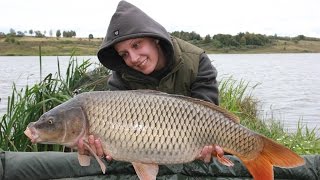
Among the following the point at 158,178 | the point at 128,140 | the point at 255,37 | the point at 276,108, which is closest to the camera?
the point at 128,140

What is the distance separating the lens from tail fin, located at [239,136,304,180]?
1.85 meters

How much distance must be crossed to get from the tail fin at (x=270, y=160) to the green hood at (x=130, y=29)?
2.37ft

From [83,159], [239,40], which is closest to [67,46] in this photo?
[239,40]

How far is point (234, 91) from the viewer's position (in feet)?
16.6

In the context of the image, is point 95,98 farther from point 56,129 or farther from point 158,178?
point 158,178

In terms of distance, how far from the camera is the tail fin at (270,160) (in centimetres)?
185

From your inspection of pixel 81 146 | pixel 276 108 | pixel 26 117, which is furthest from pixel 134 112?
pixel 276 108

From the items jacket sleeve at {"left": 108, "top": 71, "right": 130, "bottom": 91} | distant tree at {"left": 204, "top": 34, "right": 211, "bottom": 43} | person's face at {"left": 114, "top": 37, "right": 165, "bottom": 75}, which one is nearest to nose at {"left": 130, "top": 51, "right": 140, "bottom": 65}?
person's face at {"left": 114, "top": 37, "right": 165, "bottom": 75}

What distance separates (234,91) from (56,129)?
11.3 ft

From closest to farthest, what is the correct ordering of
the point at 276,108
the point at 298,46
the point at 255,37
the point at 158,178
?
the point at 158,178 < the point at 276,108 < the point at 255,37 < the point at 298,46

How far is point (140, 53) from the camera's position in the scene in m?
2.23

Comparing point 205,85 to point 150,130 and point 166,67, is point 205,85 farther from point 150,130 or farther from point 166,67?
point 150,130

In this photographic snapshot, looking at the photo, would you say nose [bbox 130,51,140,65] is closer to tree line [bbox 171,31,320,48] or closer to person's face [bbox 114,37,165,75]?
person's face [bbox 114,37,165,75]

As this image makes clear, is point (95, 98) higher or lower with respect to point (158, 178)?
higher
